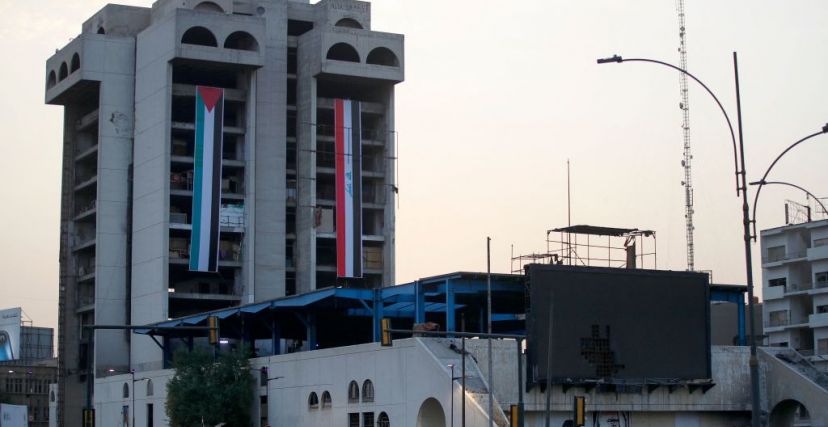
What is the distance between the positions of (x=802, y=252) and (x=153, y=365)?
57.1 meters

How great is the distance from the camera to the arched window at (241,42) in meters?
119

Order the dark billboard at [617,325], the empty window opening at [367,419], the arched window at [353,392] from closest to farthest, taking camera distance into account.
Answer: the dark billboard at [617,325] → the empty window opening at [367,419] → the arched window at [353,392]

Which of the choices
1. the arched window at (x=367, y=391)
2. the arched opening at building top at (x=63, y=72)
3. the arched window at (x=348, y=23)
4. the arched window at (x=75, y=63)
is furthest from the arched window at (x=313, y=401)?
the arched opening at building top at (x=63, y=72)

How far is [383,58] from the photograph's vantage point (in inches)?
4919

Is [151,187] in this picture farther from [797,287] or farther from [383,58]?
[797,287]

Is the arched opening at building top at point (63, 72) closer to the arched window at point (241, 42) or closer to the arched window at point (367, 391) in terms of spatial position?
the arched window at point (241, 42)

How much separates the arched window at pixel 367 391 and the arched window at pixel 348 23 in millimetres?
61238

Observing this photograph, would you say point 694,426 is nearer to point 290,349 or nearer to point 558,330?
point 558,330

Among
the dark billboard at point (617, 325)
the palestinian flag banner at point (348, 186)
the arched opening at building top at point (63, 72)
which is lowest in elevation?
the dark billboard at point (617, 325)

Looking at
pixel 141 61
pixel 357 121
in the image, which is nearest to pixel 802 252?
pixel 357 121

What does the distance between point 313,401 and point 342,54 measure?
5543 centimetres

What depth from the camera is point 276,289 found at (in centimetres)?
11844

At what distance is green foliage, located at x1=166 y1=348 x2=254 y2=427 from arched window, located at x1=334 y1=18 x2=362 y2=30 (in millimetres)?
47729

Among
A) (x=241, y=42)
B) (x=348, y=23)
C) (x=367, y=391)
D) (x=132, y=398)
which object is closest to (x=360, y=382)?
(x=367, y=391)
